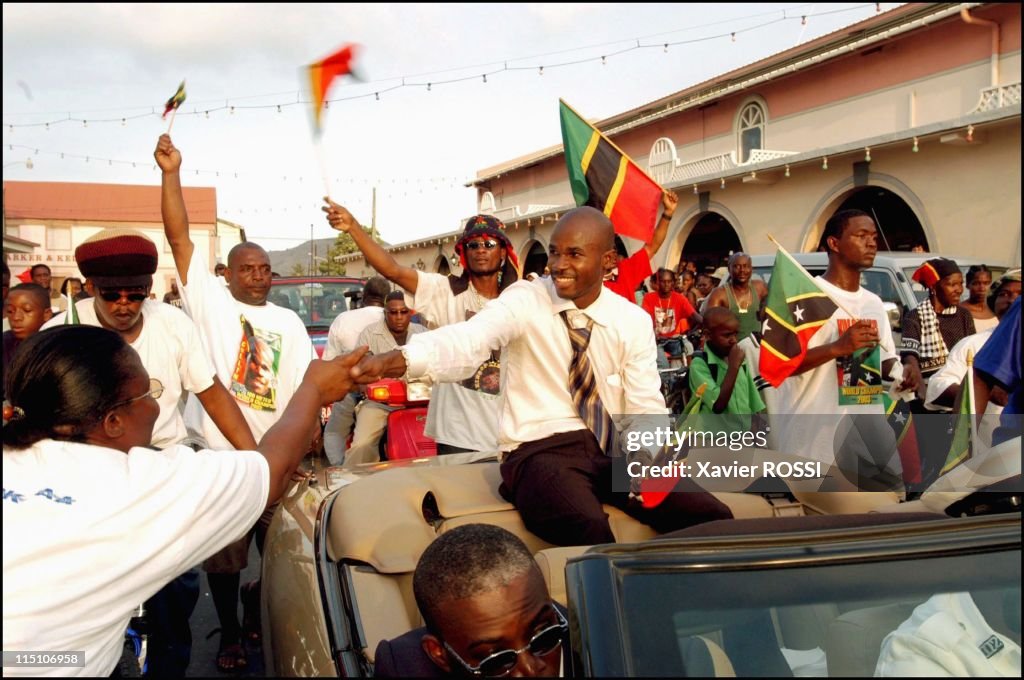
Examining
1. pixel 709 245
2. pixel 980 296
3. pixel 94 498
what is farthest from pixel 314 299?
pixel 709 245

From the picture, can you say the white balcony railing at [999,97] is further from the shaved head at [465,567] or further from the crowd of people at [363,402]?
the shaved head at [465,567]

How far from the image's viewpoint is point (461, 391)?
4699 mm

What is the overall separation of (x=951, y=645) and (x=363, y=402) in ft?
15.8

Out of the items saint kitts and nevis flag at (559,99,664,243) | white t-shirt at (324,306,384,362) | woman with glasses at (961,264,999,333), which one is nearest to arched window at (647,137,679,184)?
woman with glasses at (961,264,999,333)

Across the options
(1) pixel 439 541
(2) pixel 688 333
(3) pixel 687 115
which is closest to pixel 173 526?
(1) pixel 439 541

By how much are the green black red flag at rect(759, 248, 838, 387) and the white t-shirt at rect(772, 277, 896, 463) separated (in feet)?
0.14

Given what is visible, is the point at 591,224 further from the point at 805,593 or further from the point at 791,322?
the point at 805,593

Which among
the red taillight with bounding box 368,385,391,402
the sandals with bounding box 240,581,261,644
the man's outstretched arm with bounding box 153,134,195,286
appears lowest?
the sandals with bounding box 240,581,261,644

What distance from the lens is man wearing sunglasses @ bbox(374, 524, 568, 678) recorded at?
6.35 feet

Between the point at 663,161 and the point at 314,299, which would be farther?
the point at 663,161

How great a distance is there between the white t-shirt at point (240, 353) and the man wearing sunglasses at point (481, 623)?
226cm

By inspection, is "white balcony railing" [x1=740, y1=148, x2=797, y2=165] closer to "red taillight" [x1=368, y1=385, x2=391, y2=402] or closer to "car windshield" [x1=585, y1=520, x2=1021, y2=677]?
"red taillight" [x1=368, y1=385, x2=391, y2=402]

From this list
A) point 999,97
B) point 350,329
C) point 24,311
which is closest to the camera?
point 24,311

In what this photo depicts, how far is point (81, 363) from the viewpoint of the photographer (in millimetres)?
2070
